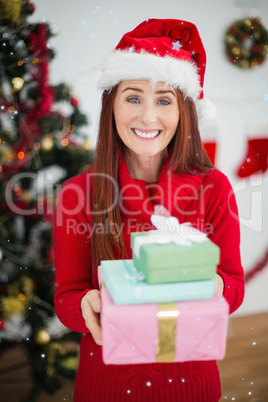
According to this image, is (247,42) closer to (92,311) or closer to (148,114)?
(148,114)

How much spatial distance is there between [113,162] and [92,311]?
403 millimetres

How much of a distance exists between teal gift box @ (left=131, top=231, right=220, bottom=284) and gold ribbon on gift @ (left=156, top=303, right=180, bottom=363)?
5 centimetres

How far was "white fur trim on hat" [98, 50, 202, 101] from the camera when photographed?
854mm

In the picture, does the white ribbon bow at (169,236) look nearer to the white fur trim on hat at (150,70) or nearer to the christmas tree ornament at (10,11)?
the white fur trim on hat at (150,70)

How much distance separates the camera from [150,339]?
63 centimetres

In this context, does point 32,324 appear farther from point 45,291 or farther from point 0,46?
point 0,46

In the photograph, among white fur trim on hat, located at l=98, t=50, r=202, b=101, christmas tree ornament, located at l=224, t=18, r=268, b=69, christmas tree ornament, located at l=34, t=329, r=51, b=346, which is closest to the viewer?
white fur trim on hat, located at l=98, t=50, r=202, b=101

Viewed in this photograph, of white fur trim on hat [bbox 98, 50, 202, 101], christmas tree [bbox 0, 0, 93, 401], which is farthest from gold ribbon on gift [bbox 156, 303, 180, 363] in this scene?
christmas tree [bbox 0, 0, 93, 401]

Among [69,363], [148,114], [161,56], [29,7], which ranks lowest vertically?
[69,363]

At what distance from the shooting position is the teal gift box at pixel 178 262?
1.92 ft

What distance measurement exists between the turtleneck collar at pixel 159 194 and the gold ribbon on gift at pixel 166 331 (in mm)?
326

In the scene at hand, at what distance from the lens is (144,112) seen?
84 cm

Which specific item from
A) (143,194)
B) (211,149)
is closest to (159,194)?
(143,194)

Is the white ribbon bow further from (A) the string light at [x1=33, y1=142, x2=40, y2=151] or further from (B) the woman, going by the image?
(A) the string light at [x1=33, y1=142, x2=40, y2=151]
